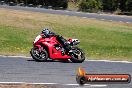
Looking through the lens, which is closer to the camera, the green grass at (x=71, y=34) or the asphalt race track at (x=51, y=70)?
the asphalt race track at (x=51, y=70)

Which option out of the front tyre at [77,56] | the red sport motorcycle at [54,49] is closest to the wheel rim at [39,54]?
the red sport motorcycle at [54,49]

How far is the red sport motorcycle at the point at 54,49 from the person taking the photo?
1795 cm

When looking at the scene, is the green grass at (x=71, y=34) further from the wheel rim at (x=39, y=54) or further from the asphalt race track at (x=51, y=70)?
the asphalt race track at (x=51, y=70)

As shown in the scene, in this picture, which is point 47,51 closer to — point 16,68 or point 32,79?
point 16,68

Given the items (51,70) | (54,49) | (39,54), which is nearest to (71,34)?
(54,49)

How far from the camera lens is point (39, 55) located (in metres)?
17.8

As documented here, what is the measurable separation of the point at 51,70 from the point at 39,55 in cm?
245

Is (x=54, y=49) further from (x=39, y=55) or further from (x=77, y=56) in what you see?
(x=77, y=56)

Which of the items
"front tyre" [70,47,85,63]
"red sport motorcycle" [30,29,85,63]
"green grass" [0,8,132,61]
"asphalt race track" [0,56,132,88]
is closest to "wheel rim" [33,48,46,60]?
"red sport motorcycle" [30,29,85,63]

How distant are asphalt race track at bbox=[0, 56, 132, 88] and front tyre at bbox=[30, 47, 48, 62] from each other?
25 cm

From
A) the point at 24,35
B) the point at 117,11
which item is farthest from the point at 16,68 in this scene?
the point at 117,11

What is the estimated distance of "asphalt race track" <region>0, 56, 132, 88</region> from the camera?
43.5 ft

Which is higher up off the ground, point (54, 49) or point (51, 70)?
point (54, 49)

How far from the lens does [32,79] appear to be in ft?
44.4
